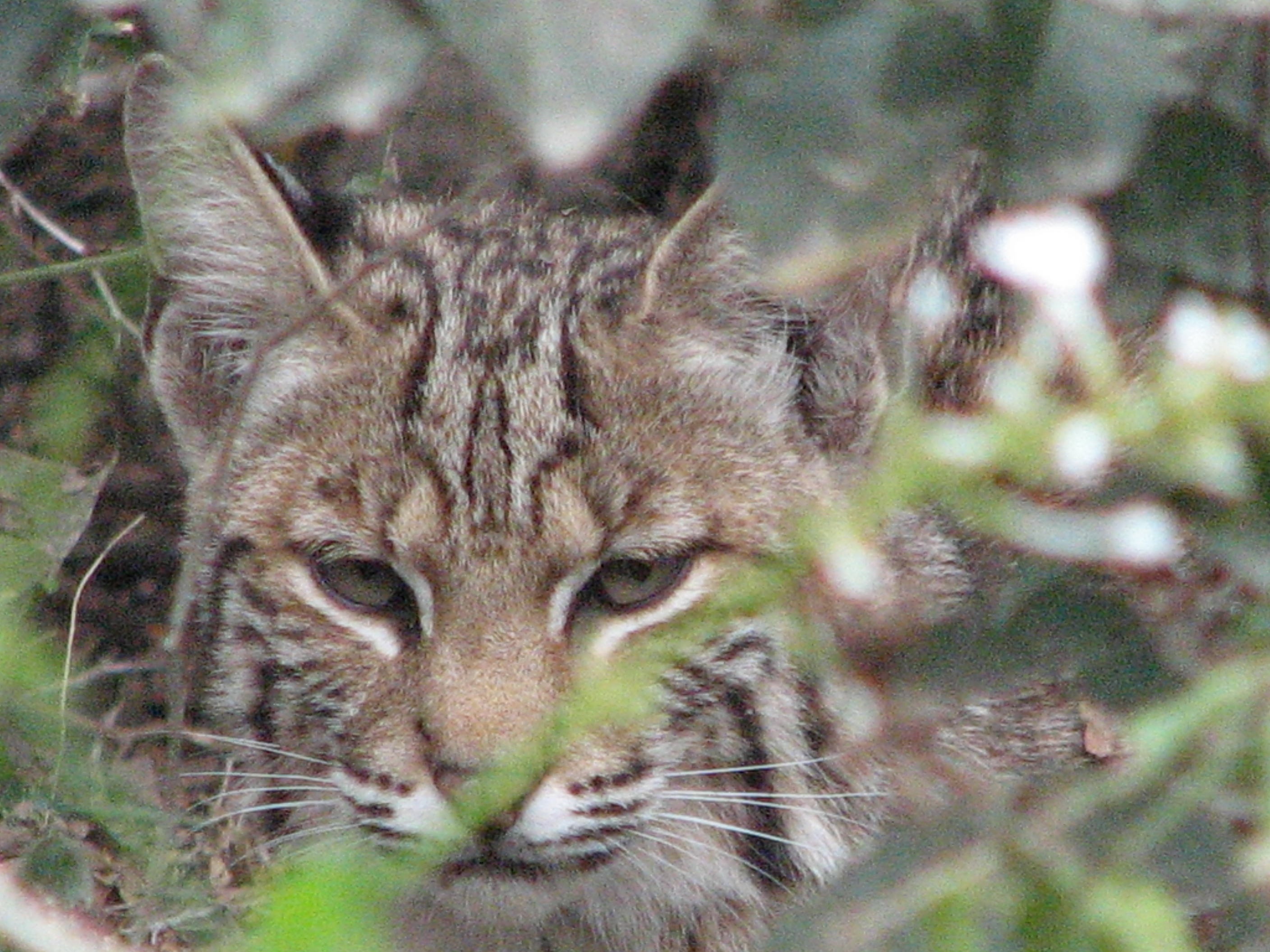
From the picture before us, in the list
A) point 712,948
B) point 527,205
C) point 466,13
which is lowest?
point 712,948

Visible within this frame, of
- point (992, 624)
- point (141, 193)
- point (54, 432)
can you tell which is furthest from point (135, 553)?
point (992, 624)

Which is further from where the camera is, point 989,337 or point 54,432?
point 54,432

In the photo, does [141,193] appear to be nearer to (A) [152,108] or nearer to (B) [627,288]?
(A) [152,108]

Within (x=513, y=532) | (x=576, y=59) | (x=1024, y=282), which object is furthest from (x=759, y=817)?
(x=576, y=59)

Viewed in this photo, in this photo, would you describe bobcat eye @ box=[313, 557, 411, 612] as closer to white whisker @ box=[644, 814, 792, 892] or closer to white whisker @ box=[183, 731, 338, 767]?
white whisker @ box=[183, 731, 338, 767]

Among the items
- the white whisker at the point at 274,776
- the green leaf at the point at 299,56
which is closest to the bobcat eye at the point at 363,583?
the white whisker at the point at 274,776

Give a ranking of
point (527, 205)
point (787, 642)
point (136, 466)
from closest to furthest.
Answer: point (787, 642)
point (527, 205)
point (136, 466)
